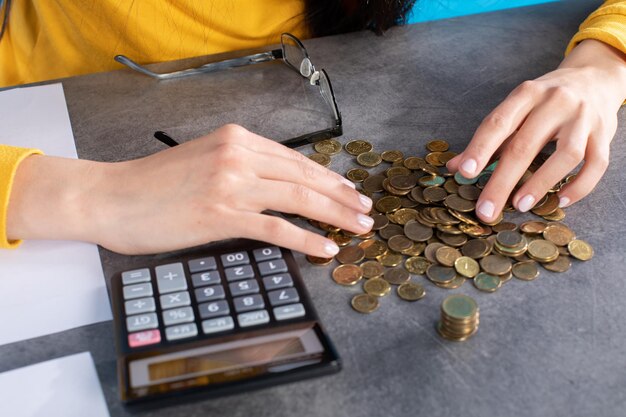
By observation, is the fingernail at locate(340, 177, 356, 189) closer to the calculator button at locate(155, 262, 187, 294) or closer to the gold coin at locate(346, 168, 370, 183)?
the gold coin at locate(346, 168, 370, 183)

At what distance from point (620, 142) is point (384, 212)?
37 cm

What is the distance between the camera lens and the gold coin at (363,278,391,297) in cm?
68

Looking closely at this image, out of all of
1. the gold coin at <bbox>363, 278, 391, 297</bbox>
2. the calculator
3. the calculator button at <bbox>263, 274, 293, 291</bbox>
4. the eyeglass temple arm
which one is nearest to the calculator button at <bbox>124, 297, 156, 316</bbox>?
the calculator

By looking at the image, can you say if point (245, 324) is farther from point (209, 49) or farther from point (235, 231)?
point (209, 49)

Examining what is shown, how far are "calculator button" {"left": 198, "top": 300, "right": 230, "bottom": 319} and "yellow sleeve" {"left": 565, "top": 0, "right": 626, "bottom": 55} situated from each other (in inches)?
26.6

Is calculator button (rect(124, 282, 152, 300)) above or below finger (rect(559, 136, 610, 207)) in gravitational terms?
below

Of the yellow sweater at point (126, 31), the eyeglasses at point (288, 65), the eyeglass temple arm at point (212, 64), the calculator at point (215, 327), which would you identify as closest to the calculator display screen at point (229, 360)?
the calculator at point (215, 327)

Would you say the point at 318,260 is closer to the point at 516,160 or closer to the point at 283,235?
the point at 283,235

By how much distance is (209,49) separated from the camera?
1265 mm

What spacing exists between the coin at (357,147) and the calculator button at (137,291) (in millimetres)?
349

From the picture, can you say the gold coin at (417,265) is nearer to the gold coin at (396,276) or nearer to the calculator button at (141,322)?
the gold coin at (396,276)

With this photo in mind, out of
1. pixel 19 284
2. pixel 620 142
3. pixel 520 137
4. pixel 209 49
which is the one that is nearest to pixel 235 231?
pixel 19 284

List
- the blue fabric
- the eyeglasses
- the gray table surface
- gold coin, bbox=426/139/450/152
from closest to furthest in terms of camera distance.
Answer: the gray table surface, gold coin, bbox=426/139/450/152, the eyeglasses, the blue fabric

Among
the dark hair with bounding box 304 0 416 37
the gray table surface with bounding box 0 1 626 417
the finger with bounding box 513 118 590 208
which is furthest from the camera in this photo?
the dark hair with bounding box 304 0 416 37
